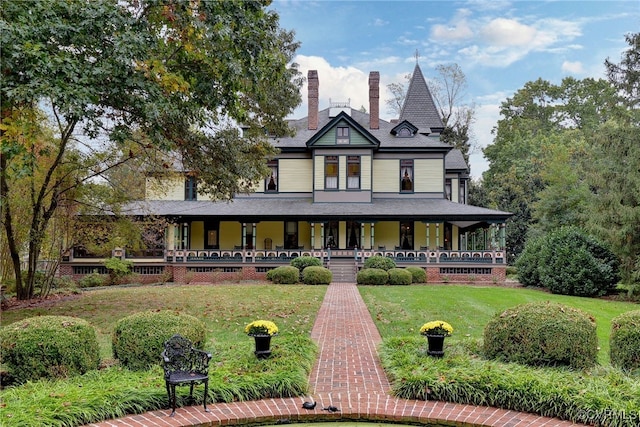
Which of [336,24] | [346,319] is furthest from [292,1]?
[346,319]

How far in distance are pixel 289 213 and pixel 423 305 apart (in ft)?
43.6

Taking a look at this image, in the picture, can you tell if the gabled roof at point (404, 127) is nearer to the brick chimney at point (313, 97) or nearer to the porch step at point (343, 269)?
the brick chimney at point (313, 97)

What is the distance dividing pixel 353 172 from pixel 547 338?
75.4 ft

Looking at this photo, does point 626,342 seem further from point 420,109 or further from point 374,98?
point 420,109

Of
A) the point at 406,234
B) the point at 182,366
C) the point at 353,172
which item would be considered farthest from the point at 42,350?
the point at 406,234

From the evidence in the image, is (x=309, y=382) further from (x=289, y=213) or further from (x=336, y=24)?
(x=289, y=213)

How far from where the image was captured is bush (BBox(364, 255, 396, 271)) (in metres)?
24.8

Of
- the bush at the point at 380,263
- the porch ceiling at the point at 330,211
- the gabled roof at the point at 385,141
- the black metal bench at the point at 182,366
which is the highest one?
the gabled roof at the point at 385,141

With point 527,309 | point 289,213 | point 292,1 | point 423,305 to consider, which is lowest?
point 423,305

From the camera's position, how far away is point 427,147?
29953 millimetres

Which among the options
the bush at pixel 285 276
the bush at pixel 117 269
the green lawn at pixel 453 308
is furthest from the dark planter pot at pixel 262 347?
the bush at pixel 117 269

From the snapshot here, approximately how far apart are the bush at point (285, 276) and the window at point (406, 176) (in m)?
10.4

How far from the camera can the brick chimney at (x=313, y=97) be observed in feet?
106

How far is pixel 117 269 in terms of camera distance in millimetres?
25938
